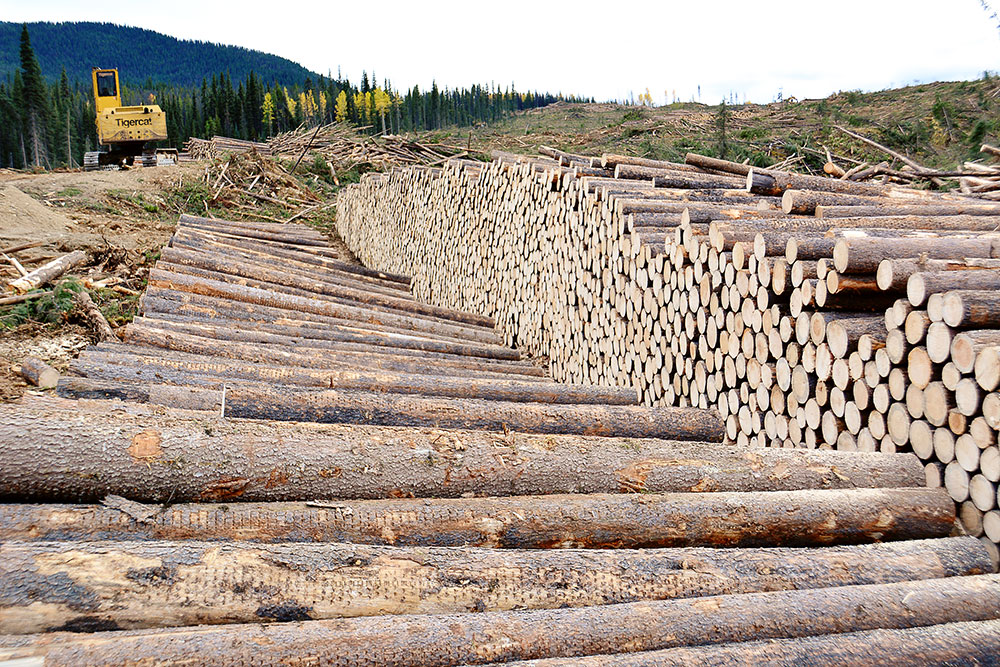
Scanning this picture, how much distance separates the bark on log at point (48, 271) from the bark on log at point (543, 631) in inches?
307

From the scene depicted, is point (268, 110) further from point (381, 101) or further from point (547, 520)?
point (547, 520)

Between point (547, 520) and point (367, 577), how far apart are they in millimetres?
740

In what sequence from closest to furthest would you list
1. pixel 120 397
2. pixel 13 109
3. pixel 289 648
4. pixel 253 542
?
pixel 289 648
pixel 253 542
pixel 120 397
pixel 13 109

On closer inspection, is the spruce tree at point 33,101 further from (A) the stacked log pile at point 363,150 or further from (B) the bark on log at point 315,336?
(B) the bark on log at point 315,336

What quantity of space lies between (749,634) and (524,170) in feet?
18.4

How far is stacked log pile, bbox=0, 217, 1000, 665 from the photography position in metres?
1.75

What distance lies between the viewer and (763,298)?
3.52 metres

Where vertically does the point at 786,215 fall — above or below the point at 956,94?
below

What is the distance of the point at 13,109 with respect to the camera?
54938mm

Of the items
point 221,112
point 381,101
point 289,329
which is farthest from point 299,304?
point 381,101

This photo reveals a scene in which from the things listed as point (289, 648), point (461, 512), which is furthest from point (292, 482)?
point (289, 648)

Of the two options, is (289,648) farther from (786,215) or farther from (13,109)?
(13,109)

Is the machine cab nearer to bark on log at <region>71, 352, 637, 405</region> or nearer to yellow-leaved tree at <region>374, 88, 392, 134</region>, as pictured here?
bark on log at <region>71, 352, 637, 405</region>

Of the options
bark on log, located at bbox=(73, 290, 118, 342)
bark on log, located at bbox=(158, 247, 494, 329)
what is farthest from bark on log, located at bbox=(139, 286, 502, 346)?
bark on log, located at bbox=(158, 247, 494, 329)
